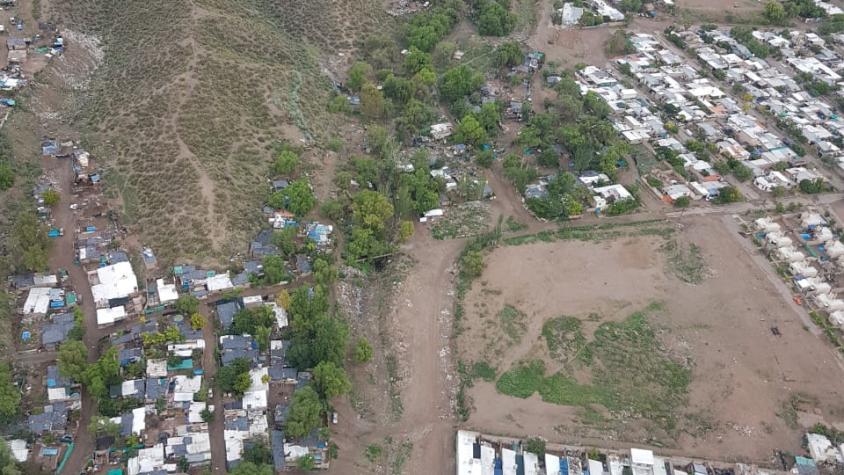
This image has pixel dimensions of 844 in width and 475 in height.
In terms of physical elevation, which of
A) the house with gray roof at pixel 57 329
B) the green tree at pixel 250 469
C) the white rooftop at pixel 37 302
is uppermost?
the white rooftop at pixel 37 302

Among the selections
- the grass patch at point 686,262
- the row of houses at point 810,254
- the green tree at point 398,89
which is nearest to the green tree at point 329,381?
the grass patch at point 686,262

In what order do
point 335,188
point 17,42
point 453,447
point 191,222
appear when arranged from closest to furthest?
1. point 453,447
2. point 191,222
3. point 335,188
4. point 17,42

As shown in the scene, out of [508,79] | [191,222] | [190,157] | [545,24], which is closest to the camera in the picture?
[191,222]

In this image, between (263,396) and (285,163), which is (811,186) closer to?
(285,163)

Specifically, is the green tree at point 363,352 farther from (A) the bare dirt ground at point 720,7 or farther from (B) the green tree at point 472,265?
(A) the bare dirt ground at point 720,7

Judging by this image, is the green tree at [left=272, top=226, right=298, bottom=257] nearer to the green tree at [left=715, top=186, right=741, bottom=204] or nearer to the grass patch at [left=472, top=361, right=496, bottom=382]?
the grass patch at [left=472, top=361, right=496, bottom=382]

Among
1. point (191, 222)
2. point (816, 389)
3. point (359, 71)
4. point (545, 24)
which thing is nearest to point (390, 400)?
point (191, 222)

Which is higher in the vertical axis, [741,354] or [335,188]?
[335,188]

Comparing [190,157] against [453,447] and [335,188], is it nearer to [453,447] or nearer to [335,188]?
[335,188]
